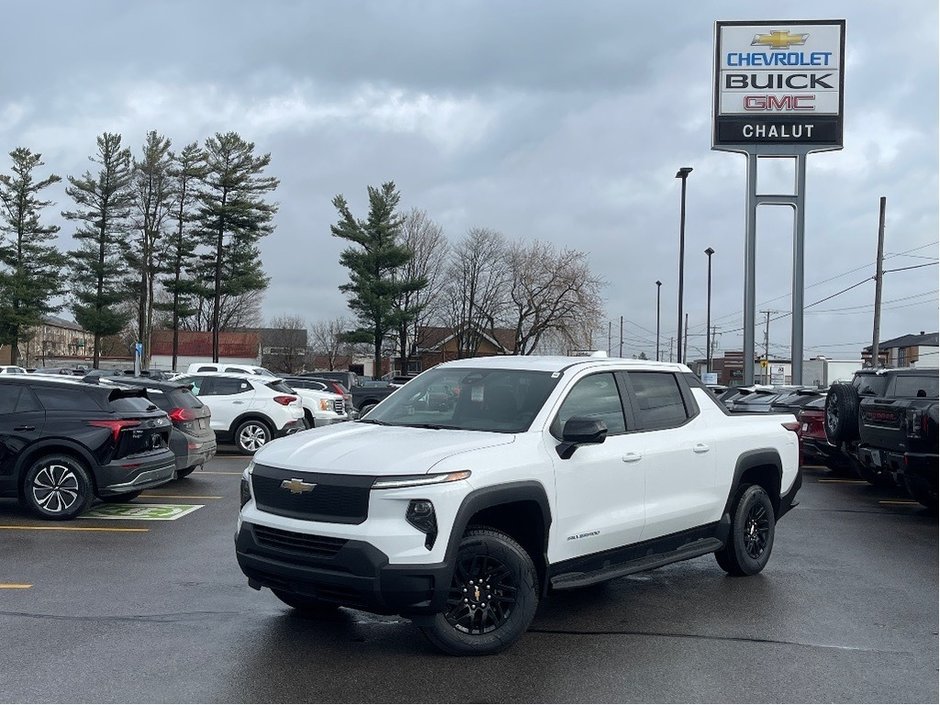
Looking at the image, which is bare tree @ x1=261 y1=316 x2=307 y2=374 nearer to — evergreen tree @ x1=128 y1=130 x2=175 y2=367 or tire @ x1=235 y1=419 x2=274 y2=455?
evergreen tree @ x1=128 y1=130 x2=175 y2=367

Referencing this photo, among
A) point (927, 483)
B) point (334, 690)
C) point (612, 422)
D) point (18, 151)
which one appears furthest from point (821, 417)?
point (18, 151)

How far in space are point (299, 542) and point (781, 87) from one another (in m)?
27.8

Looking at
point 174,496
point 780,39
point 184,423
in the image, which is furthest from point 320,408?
point 780,39

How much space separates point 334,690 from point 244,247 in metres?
48.7

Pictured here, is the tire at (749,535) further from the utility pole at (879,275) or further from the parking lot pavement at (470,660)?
the utility pole at (879,275)

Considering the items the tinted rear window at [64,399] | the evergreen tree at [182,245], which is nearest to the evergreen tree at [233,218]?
the evergreen tree at [182,245]

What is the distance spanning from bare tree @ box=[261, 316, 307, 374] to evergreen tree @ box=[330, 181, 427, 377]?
976 inches

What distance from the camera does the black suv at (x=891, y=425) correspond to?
10.6 m

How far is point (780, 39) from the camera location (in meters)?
28.7

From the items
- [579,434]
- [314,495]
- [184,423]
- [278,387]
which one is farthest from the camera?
[278,387]

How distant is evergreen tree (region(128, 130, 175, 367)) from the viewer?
168 feet

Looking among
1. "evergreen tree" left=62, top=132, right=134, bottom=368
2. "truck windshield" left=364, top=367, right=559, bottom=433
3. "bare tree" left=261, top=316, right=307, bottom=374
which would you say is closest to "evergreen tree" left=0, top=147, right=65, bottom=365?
"evergreen tree" left=62, top=132, right=134, bottom=368

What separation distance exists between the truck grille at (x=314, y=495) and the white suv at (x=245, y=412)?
42.3 feet

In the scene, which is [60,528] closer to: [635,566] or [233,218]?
[635,566]
